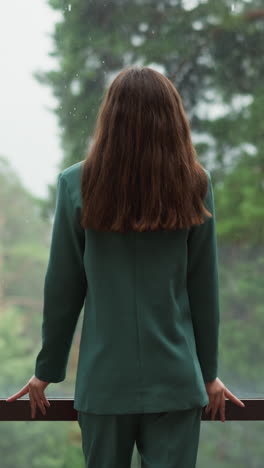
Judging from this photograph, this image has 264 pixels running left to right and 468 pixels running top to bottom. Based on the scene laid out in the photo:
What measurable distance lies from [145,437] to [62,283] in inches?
13.8

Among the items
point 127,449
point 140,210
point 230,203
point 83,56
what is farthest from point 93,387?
point 83,56

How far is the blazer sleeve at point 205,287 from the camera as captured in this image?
1.33 meters

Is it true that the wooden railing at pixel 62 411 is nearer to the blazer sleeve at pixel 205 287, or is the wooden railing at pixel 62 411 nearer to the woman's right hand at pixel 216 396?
the woman's right hand at pixel 216 396

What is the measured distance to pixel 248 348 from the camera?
1686 mm

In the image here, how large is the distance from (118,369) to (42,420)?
1.38 ft

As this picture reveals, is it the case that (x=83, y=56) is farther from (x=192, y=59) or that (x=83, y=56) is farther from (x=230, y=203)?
(x=230, y=203)

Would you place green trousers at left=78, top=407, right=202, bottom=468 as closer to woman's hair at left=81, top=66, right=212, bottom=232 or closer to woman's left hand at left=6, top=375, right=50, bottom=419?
woman's left hand at left=6, top=375, right=50, bottom=419

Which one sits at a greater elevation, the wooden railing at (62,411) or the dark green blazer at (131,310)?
the dark green blazer at (131,310)

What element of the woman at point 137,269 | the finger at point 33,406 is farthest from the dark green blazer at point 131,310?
the finger at point 33,406

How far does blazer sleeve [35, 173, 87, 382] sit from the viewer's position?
4.33 ft

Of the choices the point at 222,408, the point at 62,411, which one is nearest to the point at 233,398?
the point at 222,408

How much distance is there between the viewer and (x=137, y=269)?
4.17ft

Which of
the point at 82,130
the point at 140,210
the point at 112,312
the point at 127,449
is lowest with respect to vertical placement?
the point at 127,449

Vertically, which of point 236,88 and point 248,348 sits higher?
point 236,88
